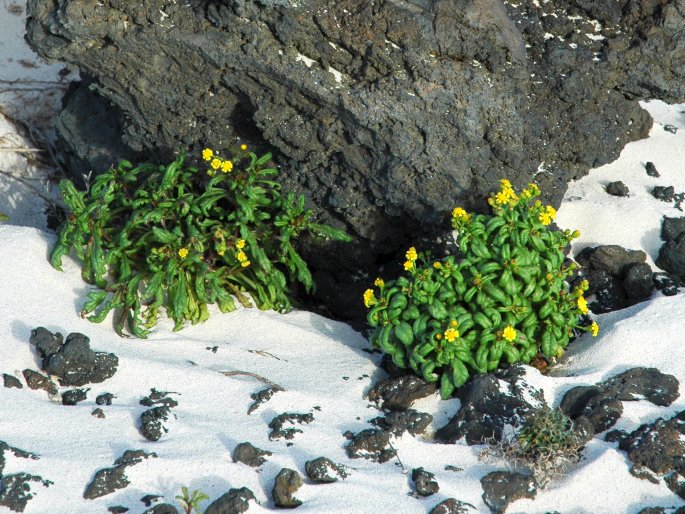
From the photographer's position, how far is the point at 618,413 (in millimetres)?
4273

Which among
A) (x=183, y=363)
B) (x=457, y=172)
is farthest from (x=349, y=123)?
(x=183, y=363)

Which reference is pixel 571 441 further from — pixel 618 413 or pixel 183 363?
pixel 183 363

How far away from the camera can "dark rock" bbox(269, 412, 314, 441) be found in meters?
4.23

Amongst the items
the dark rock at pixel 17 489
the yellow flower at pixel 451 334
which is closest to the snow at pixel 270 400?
the dark rock at pixel 17 489

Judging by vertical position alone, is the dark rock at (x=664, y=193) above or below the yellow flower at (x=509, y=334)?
above

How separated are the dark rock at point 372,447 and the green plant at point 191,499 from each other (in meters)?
0.76

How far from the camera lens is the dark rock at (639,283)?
17.9 feet

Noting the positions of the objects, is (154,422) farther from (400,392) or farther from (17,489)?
(400,392)

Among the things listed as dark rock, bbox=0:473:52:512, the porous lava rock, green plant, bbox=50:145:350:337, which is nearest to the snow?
dark rock, bbox=0:473:52:512

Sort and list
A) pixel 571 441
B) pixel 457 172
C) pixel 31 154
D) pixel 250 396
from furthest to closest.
Answer: 1. pixel 31 154
2. pixel 457 172
3. pixel 250 396
4. pixel 571 441

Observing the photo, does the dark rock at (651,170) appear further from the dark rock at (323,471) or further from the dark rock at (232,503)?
the dark rock at (232,503)

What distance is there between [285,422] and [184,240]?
1.45m

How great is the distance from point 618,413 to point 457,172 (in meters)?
1.71

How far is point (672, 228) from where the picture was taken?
19.1 ft
